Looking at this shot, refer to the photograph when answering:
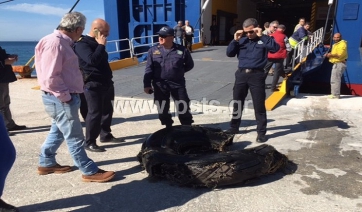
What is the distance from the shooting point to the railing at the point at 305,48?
809cm

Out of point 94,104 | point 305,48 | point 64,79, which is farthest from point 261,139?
point 305,48

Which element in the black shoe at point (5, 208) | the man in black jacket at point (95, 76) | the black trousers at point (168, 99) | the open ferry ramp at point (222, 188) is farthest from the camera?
the black trousers at point (168, 99)

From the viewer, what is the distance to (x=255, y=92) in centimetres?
405

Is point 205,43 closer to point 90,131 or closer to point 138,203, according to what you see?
point 90,131

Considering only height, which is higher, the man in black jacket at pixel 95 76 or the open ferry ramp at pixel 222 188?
the man in black jacket at pixel 95 76

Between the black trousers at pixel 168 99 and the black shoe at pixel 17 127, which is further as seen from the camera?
the black shoe at pixel 17 127

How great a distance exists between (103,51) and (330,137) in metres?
3.53

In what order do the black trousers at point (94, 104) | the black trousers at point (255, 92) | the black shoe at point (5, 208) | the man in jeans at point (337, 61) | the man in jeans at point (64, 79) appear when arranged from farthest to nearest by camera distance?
the man in jeans at point (337, 61) < the black trousers at point (255, 92) < the black trousers at point (94, 104) < the man in jeans at point (64, 79) < the black shoe at point (5, 208)

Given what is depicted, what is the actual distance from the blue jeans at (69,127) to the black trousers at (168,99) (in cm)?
154

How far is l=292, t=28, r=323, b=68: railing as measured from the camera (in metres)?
8.09

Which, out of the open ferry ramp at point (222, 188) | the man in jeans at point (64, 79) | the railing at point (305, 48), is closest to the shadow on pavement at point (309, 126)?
→ the open ferry ramp at point (222, 188)

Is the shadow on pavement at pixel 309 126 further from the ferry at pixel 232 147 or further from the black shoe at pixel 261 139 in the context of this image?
the black shoe at pixel 261 139

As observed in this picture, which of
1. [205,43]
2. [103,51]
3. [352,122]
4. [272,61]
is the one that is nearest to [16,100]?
[103,51]

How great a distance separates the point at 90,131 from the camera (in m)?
3.71
